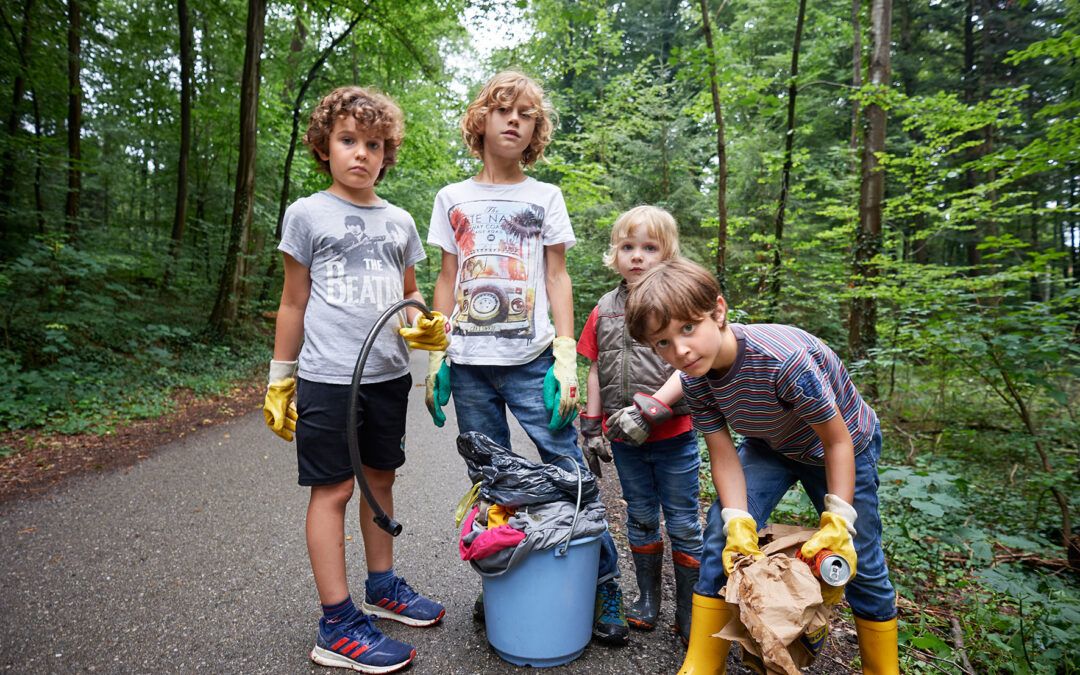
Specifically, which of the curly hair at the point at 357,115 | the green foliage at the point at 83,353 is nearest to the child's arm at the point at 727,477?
the curly hair at the point at 357,115

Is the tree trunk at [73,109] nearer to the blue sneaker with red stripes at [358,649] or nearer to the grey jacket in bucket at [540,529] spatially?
the blue sneaker with red stripes at [358,649]

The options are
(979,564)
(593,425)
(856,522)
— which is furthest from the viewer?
(979,564)

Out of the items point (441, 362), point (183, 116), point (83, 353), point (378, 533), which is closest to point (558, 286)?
point (441, 362)

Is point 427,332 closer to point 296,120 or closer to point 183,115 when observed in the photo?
point 183,115

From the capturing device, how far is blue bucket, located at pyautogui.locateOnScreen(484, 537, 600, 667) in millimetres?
1896

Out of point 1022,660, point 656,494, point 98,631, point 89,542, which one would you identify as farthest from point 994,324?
point 89,542

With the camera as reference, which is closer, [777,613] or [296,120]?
[777,613]

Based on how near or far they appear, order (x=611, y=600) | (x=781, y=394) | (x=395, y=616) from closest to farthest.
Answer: (x=781, y=394) → (x=611, y=600) → (x=395, y=616)

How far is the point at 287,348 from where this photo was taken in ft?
6.98

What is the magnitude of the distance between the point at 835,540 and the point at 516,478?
3.45 feet

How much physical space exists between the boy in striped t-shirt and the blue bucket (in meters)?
0.42

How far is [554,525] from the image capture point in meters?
1.90

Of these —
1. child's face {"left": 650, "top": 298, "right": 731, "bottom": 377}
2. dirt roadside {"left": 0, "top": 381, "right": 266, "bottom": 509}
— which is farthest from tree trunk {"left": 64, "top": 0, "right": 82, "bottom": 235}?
child's face {"left": 650, "top": 298, "right": 731, "bottom": 377}

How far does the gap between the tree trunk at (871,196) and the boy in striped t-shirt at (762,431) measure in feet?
18.0
